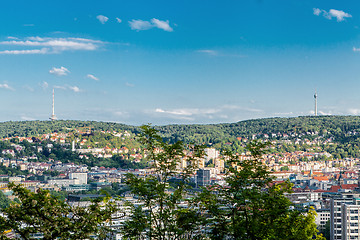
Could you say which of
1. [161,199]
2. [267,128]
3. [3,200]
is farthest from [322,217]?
[267,128]

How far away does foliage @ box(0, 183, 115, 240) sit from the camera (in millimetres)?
5547

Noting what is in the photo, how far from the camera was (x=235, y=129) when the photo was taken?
138 m

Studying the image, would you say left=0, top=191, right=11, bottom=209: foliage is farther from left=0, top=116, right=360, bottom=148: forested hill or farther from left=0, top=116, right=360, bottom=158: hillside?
left=0, top=116, right=360, bottom=148: forested hill

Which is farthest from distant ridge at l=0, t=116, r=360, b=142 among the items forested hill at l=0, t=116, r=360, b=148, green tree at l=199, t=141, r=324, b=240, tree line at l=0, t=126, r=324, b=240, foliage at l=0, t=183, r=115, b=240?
foliage at l=0, t=183, r=115, b=240

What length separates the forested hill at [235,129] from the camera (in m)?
121

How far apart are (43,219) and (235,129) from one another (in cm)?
13349

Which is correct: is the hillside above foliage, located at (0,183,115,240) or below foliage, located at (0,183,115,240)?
above

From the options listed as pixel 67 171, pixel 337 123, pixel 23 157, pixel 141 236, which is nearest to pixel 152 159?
pixel 141 236

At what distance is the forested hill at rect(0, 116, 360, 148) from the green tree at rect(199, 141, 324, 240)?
109407mm

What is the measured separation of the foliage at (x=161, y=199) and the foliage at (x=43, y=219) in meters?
0.63

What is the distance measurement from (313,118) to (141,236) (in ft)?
429

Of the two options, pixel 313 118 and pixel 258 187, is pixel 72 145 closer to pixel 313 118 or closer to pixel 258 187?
pixel 313 118

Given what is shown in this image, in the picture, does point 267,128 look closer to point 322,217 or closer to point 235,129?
point 235,129

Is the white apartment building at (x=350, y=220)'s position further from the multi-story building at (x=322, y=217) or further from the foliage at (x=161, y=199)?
the foliage at (x=161, y=199)
